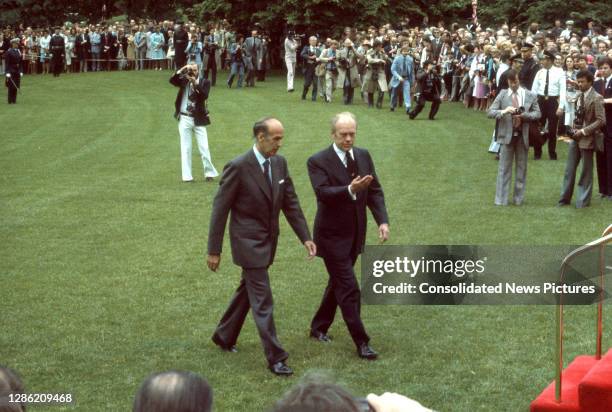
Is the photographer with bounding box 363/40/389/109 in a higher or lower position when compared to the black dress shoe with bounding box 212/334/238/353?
higher

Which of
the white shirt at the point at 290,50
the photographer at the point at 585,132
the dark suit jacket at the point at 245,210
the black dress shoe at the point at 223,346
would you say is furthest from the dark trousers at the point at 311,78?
the dark suit jacket at the point at 245,210

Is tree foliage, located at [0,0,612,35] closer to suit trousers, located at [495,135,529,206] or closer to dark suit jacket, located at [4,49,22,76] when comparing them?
dark suit jacket, located at [4,49,22,76]

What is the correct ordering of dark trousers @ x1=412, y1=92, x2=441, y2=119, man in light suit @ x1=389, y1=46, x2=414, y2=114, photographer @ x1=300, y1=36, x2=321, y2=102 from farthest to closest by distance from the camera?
photographer @ x1=300, y1=36, x2=321, y2=102 → man in light suit @ x1=389, y1=46, x2=414, y2=114 → dark trousers @ x1=412, y1=92, x2=441, y2=119

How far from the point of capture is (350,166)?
10.0 meters

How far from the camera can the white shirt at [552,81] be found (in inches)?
913

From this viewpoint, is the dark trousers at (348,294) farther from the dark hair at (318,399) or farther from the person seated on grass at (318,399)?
the dark hair at (318,399)

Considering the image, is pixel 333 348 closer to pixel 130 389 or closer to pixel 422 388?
pixel 422 388

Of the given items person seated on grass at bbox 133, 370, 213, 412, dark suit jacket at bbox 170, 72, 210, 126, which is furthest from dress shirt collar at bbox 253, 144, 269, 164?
dark suit jacket at bbox 170, 72, 210, 126

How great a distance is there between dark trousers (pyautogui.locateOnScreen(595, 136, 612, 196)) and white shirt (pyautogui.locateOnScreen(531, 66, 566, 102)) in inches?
194

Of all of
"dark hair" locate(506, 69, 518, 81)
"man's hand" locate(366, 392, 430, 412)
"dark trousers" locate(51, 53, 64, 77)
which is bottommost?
"dark trousers" locate(51, 53, 64, 77)

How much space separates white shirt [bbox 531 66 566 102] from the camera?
2319 centimetres

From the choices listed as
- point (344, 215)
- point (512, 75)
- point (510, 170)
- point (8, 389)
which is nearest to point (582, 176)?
point (510, 170)

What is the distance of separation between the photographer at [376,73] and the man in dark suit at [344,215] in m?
23.6

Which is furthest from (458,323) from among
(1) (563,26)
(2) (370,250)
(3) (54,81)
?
(3) (54,81)
